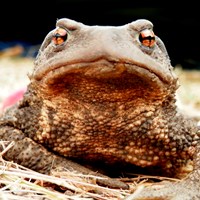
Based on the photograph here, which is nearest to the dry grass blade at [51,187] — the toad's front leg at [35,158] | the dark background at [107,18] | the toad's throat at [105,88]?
the toad's front leg at [35,158]

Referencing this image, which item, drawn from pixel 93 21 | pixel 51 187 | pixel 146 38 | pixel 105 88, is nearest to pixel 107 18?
pixel 93 21

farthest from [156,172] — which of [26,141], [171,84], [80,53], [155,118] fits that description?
[80,53]

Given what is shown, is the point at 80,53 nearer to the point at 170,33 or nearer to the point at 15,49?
the point at 170,33

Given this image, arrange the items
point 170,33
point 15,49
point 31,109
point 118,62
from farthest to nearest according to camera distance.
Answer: point 15,49 < point 170,33 < point 31,109 < point 118,62

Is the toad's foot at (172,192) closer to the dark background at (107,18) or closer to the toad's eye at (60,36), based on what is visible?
the toad's eye at (60,36)

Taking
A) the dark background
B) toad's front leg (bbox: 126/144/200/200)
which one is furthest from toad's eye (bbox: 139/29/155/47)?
the dark background

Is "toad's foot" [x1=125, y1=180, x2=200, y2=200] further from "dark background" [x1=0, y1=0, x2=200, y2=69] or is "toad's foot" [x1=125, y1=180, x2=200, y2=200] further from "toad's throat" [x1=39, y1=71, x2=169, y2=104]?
"dark background" [x1=0, y1=0, x2=200, y2=69]

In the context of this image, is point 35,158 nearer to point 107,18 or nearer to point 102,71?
point 102,71
